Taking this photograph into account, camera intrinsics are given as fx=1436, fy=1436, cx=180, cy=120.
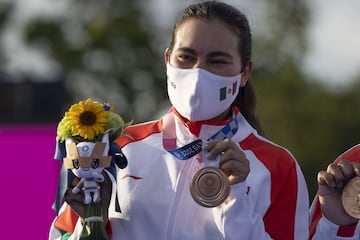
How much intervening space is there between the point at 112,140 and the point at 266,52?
2782 cm

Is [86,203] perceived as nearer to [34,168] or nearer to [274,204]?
[274,204]

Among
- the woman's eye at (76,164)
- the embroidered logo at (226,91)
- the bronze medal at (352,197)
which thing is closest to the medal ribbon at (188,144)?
the embroidered logo at (226,91)

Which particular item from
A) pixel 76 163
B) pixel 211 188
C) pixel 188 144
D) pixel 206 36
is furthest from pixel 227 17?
pixel 76 163

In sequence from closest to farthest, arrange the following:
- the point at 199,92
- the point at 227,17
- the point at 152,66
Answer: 1. the point at 199,92
2. the point at 227,17
3. the point at 152,66

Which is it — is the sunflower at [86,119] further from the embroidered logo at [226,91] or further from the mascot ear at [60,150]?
the embroidered logo at [226,91]

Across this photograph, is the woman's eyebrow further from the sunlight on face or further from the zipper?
the zipper

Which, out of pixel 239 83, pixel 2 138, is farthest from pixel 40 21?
pixel 239 83

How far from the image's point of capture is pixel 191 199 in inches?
232

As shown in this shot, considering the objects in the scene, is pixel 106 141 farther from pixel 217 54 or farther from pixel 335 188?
pixel 335 188

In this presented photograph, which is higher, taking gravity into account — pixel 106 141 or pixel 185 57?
pixel 185 57

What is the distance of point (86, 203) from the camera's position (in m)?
5.74

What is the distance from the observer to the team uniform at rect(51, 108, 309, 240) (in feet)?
19.0

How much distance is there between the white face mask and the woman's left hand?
0.24 m

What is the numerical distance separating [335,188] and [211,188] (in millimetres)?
558
